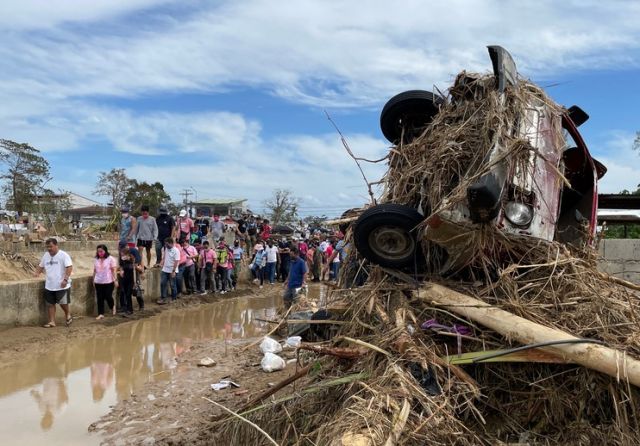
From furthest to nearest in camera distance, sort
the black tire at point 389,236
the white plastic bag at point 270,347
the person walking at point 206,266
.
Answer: the person walking at point 206,266 < the white plastic bag at point 270,347 < the black tire at point 389,236

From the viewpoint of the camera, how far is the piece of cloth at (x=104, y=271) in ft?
35.0

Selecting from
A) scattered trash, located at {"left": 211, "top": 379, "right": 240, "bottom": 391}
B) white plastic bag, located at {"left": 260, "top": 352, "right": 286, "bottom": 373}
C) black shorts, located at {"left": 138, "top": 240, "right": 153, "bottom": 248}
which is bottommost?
scattered trash, located at {"left": 211, "top": 379, "right": 240, "bottom": 391}

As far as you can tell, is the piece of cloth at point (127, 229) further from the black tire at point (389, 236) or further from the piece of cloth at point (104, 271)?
the black tire at point (389, 236)

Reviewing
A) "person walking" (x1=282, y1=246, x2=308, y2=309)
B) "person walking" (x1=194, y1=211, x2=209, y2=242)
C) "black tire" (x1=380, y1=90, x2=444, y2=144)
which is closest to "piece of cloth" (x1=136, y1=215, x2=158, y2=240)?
"person walking" (x1=282, y1=246, x2=308, y2=309)

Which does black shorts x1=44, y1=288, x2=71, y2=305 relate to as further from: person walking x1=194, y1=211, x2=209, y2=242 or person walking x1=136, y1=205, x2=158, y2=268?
person walking x1=194, y1=211, x2=209, y2=242

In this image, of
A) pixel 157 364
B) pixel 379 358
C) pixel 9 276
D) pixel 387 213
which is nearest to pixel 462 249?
pixel 387 213

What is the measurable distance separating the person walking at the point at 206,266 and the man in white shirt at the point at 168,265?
5.46ft

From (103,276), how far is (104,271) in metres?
0.10

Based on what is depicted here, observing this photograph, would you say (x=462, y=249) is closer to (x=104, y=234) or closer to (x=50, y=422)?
(x=50, y=422)

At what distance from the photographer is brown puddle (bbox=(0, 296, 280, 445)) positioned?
533 cm

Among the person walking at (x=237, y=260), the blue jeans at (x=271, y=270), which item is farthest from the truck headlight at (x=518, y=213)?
the blue jeans at (x=271, y=270)

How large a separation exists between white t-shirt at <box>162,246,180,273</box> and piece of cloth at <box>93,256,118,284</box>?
1929mm

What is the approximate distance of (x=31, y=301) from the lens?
31.6 feet

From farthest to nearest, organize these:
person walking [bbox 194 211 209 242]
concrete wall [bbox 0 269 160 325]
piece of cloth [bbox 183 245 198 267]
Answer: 1. person walking [bbox 194 211 209 242]
2. piece of cloth [bbox 183 245 198 267]
3. concrete wall [bbox 0 269 160 325]
